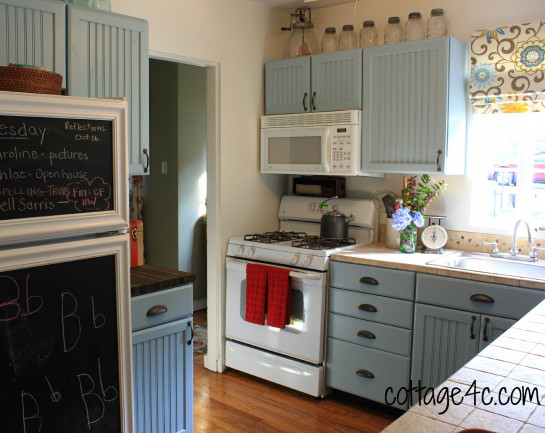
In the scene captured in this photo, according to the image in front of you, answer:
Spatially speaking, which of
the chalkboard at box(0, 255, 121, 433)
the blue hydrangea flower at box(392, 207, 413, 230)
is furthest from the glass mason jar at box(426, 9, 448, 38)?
the chalkboard at box(0, 255, 121, 433)

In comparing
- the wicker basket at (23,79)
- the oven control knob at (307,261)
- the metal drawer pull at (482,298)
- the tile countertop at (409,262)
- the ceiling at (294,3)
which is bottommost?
the metal drawer pull at (482,298)

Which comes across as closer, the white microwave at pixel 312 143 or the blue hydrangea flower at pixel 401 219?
the blue hydrangea flower at pixel 401 219

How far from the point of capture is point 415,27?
3.51 metres

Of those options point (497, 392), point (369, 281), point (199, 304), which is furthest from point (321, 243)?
point (497, 392)

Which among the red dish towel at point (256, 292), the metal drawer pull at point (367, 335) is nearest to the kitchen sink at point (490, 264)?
the metal drawer pull at point (367, 335)

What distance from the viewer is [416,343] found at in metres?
3.15

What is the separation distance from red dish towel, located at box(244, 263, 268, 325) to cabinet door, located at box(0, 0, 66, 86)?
1666 mm

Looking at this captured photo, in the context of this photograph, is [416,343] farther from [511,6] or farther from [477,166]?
[511,6]

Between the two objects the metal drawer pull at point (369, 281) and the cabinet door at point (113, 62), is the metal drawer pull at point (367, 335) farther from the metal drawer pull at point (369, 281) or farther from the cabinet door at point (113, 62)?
the cabinet door at point (113, 62)

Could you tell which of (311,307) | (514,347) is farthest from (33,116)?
(311,307)

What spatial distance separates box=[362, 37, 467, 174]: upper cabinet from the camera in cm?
330

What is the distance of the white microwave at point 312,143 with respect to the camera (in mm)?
3643

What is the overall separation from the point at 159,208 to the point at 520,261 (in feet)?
10.4

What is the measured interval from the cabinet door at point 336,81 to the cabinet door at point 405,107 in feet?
0.22
